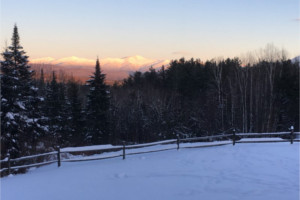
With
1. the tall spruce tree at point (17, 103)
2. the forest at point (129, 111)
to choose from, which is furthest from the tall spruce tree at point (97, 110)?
the tall spruce tree at point (17, 103)

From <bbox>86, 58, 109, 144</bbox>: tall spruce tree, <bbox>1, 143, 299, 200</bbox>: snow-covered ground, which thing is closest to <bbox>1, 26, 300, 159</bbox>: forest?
<bbox>86, 58, 109, 144</bbox>: tall spruce tree

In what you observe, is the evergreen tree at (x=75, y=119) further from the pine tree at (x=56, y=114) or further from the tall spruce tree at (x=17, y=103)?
the tall spruce tree at (x=17, y=103)

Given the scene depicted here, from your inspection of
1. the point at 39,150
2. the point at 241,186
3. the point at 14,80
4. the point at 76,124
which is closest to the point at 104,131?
the point at 76,124

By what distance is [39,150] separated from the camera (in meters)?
23.9

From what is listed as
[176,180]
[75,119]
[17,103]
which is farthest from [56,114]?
[176,180]

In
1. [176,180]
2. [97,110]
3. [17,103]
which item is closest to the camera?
[176,180]

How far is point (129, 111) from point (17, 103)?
96.5ft

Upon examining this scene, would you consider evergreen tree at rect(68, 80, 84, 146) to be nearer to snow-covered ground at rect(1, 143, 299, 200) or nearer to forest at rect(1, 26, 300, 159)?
forest at rect(1, 26, 300, 159)

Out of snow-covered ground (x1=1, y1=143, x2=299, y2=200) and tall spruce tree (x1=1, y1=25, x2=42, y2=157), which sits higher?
tall spruce tree (x1=1, y1=25, x2=42, y2=157)

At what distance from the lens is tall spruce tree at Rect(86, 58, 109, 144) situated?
32.9 meters

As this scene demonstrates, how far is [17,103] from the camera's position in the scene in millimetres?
19781

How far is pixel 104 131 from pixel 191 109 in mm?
15391

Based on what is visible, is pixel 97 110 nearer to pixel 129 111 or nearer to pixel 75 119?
pixel 75 119

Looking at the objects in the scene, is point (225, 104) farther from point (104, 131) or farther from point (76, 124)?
point (76, 124)
